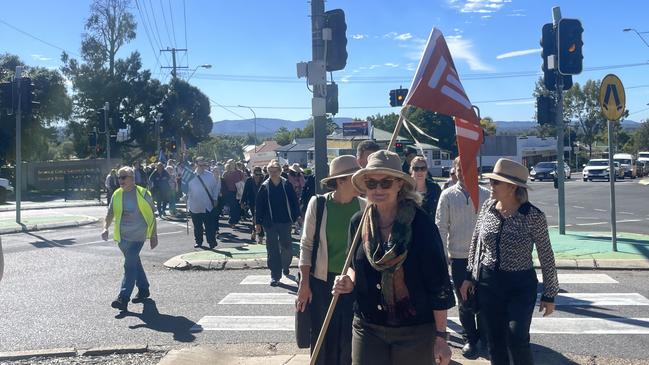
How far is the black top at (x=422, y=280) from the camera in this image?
341 cm

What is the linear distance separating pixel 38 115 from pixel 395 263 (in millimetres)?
51202

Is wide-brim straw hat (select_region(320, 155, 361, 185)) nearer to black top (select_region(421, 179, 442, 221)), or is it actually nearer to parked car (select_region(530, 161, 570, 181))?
black top (select_region(421, 179, 442, 221))

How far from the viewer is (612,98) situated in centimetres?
1096

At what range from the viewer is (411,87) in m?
4.46

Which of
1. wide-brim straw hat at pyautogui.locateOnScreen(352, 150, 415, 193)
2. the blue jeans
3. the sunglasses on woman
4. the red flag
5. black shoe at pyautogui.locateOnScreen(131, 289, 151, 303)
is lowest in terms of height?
black shoe at pyautogui.locateOnScreen(131, 289, 151, 303)

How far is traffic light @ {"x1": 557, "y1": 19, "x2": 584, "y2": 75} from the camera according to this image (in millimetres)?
12273

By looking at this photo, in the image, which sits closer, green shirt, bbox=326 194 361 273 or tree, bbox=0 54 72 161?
green shirt, bbox=326 194 361 273

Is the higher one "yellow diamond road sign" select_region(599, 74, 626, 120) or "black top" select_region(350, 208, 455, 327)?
"yellow diamond road sign" select_region(599, 74, 626, 120)

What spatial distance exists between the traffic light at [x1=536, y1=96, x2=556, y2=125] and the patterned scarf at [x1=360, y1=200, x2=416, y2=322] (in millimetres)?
10948

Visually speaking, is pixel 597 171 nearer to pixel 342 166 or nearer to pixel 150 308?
pixel 150 308

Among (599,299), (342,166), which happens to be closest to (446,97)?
(342,166)

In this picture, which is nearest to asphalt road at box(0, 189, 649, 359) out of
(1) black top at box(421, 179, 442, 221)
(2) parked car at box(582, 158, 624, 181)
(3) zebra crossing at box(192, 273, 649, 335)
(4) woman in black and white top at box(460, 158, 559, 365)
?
(3) zebra crossing at box(192, 273, 649, 335)

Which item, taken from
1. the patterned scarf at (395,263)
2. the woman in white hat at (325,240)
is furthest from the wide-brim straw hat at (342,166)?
the patterned scarf at (395,263)

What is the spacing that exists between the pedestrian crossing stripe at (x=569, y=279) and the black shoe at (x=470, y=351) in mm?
3543
